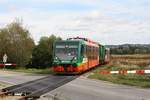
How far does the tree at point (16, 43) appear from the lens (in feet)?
297

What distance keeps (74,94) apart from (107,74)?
16.4 meters

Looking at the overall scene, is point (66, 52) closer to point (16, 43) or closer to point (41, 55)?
point (16, 43)

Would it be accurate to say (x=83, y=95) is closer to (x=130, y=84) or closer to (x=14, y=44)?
(x=130, y=84)

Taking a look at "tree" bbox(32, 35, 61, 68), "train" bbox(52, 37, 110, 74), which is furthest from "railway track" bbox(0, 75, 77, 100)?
"tree" bbox(32, 35, 61, 68)

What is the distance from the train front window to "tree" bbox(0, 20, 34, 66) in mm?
51419

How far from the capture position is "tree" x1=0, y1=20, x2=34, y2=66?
90500mm

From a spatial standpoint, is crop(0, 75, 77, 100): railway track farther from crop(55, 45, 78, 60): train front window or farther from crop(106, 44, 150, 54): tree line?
crop(106, 44, 150, 54): tree line

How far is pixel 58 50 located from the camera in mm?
39062

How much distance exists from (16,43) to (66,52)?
178 ft

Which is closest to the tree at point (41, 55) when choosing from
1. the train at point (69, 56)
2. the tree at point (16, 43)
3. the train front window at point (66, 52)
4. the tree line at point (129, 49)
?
the tree at point (16, 43)

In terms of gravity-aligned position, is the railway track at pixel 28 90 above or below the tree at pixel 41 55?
below

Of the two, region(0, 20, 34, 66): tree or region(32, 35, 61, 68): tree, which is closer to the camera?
region(0, 20, 34, 66): tree

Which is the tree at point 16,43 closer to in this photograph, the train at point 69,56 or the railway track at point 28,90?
the train at point 69,56

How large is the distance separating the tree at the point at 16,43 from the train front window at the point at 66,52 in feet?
169
